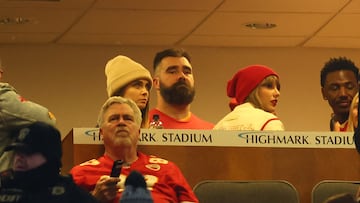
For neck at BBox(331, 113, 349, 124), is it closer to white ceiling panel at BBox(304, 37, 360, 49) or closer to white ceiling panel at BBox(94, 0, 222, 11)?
white ceiling panel at BBox(94, 0, 222, 11)

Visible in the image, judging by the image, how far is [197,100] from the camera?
1094cm

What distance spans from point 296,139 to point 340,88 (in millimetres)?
700

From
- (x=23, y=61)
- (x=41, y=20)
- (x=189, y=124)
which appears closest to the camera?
(x=189, y=124)

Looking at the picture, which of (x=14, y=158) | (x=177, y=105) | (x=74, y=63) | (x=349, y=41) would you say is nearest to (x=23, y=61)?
(x=74, y=63)

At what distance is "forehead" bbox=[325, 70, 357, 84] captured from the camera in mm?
6582

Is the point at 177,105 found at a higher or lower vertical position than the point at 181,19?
lower

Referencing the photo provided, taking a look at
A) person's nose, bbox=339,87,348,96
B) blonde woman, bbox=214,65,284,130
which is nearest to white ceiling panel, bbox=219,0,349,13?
person's nose, bbox=339,87,348,96

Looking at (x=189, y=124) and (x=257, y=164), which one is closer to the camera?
(x=257, y=164)

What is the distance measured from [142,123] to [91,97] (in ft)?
15.4

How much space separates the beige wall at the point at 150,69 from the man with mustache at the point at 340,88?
393 centimetres

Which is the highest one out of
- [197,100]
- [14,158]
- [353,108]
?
[197,100]

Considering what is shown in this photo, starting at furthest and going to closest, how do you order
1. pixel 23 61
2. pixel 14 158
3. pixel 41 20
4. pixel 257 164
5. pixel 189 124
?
pixel 23 61 → pixel 41 20 → pixel 189 124 → pixel 257 164 → pixel 14 158

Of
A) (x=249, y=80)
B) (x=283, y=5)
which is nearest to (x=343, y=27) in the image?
(x=283, y=5)

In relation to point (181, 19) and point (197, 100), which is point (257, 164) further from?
point (197, 100)
